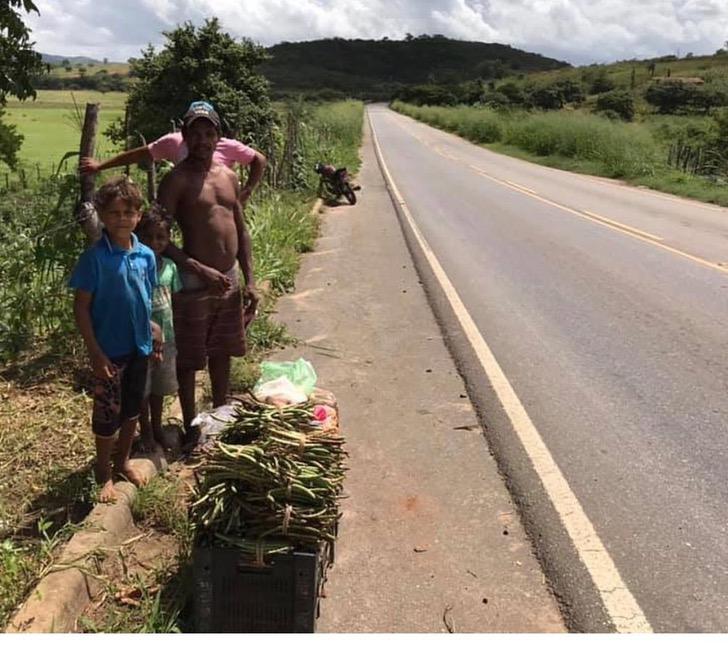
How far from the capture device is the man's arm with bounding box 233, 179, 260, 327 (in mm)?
4420

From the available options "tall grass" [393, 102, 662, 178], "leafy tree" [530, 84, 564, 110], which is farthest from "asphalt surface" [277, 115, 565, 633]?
"leafy tree" [530, 84, 564, 110]

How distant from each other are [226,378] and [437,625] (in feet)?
7.36

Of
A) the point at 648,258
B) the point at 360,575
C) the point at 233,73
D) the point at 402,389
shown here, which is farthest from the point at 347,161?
the point at 360,575

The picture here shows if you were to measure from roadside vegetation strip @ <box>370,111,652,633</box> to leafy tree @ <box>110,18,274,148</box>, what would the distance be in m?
17.7

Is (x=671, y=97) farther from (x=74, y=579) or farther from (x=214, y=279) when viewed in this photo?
(x=74, y=579)

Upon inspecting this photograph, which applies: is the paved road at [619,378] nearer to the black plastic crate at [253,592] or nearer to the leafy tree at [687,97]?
the black plastic crate at [253,592]

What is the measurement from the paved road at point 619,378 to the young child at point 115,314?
2115mm

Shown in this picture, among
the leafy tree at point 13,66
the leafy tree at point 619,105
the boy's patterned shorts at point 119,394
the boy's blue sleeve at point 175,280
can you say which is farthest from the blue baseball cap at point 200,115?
the leafy tree at point 619,105

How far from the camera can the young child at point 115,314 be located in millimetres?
3328

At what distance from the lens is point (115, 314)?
11.2 feet

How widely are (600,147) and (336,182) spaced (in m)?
14.8

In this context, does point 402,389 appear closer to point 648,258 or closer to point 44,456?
point 44,456

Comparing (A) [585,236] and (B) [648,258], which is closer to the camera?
(B) [648,258]
